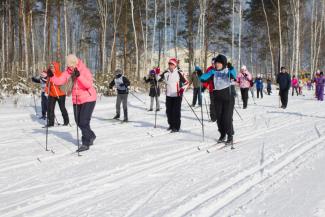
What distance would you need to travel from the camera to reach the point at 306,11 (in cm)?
4850

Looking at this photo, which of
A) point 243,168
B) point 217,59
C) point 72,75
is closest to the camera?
point 243,168

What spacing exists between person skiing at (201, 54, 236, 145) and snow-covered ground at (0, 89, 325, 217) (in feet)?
1.23

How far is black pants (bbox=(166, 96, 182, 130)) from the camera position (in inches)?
377

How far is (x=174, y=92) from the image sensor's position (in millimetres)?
9570

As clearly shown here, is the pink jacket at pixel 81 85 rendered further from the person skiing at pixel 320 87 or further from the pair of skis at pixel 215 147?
the person skiing at pixel 320 87

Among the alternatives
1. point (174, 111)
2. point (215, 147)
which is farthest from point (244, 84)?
point (215, 147)

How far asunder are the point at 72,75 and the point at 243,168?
3402 millimetres

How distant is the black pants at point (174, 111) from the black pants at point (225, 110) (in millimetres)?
1880

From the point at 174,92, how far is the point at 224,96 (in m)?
2.05

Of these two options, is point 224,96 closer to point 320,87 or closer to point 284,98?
point 284,98

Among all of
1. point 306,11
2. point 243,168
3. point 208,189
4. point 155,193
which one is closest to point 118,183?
point 155,193

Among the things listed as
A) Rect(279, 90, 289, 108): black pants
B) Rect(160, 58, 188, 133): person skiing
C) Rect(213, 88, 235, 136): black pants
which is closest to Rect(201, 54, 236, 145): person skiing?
Rect(213, 88, 235, 136): black pants

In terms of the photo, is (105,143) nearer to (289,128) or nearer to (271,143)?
(271,143)

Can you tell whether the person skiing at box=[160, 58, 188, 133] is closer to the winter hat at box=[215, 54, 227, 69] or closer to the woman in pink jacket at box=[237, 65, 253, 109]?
the winter hat at box=[215, 54, 227, 69]
